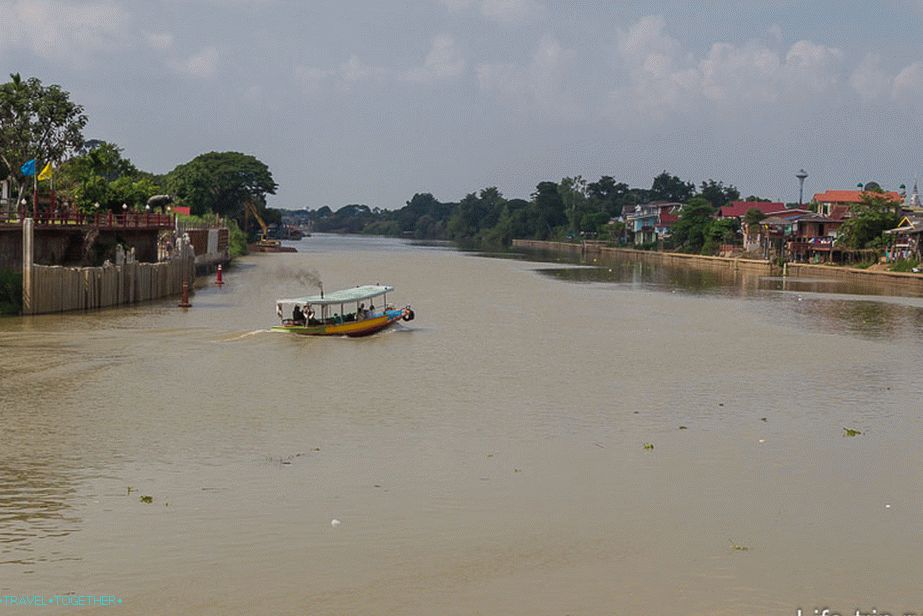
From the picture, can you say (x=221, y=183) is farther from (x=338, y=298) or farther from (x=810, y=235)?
(x=338, y=298)

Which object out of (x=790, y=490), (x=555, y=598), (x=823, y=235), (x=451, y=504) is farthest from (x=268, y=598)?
(x=823, y=235)

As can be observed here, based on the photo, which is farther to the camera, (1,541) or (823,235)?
(823,235)

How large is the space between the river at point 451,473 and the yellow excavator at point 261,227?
108 meters

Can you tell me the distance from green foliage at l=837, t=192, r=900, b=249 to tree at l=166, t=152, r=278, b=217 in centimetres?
8587

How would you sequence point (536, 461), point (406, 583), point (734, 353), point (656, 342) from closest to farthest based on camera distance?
point (406, 583), point (536, 461), point (734, 353), point (656, 342)

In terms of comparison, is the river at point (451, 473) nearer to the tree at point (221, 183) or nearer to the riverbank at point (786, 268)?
the riverbank at point (786, 268)

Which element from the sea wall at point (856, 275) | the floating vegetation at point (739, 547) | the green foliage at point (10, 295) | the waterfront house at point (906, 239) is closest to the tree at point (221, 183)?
the sea wall at point (856, 275)

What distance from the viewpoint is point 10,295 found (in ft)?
154

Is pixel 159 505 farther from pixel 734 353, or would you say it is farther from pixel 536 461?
pixel 734 353

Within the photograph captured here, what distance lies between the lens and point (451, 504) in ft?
66.3

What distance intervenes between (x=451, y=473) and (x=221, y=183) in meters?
138

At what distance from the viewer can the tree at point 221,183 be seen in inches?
5802

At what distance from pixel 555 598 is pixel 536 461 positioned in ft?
27.1

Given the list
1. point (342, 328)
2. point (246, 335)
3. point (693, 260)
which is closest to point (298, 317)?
point (342, 328)
